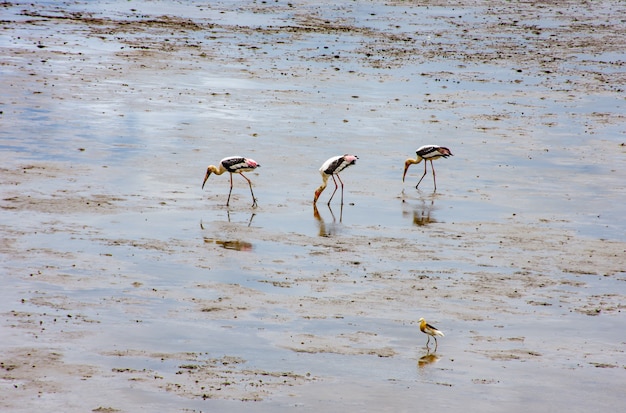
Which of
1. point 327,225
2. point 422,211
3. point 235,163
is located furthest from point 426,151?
point 327,225

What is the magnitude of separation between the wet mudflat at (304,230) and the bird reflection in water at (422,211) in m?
0.07

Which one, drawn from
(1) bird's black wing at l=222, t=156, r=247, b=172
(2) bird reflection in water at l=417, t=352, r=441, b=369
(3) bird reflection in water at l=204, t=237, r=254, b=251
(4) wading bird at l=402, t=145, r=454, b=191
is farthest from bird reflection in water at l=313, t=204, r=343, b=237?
(2) bird reflection in water at l=417, t=352, r=441, b=369

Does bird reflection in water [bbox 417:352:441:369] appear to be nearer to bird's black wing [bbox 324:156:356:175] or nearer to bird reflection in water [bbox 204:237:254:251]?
bird reflection in water [bbox 204:237:254:251]

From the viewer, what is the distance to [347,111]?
88.1 feet

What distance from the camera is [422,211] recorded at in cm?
1878

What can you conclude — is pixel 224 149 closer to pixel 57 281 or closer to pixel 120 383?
pixel 57 281

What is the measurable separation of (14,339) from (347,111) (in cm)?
1607

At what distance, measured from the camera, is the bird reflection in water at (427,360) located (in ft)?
38.7

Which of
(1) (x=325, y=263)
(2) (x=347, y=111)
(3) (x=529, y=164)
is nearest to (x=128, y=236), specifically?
(1) (x=325, y=263)

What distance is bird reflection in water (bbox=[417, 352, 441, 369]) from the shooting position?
38.7 ft

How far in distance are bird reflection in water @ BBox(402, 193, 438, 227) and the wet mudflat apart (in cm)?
7

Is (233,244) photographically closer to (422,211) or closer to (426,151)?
(422,211)

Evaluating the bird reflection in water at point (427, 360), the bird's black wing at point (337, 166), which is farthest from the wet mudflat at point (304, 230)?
the bird's black wing at point (337, 166)

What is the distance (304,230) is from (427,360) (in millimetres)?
5751
